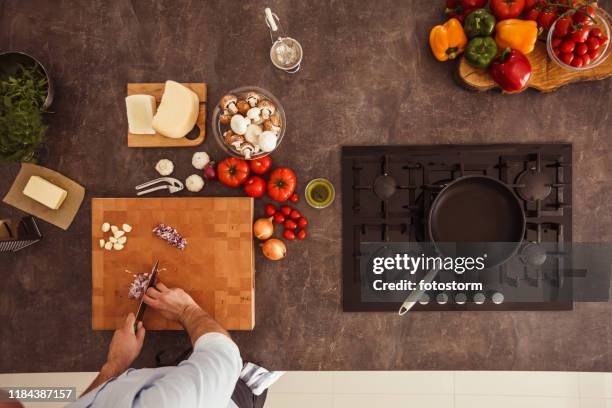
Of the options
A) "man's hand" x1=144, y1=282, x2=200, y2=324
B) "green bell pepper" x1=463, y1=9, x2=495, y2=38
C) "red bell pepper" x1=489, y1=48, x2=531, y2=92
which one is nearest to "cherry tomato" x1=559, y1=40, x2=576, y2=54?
"red bell pepper" x1=489, y1=48, x2=531, y2=92

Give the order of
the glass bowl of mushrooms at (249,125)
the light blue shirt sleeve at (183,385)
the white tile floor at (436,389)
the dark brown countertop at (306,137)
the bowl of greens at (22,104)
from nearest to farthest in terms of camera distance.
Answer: the light blue shirt sleeve at (183,385), the bowl of greens at (22,104), the glass bowl of mushrooms at (249,125), the dark brown countertop at (306,137), the white tile floor at (436,389)

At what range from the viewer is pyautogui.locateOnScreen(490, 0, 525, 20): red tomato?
124 centimetres

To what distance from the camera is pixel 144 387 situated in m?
1.01

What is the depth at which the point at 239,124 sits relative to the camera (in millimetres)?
1239

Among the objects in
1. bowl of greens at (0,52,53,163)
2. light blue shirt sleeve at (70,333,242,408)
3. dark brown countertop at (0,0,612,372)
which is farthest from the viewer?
dark brown countertop at (0,0,612,372)

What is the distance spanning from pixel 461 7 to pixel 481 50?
0.18 meters

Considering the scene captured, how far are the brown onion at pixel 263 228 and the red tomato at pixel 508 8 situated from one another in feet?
3.23

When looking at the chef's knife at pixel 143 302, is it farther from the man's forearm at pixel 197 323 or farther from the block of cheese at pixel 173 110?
the block of cheese at pixel 173 110

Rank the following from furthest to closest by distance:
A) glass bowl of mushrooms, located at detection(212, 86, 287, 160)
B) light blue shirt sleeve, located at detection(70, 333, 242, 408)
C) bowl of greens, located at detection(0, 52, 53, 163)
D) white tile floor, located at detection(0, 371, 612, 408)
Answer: white tile floor, located at detection(0, 371, 612, 408) < glass bowl of mushrooms, located at detection(212, 86, 287, 160) < bowl of greens, located at detection(0, 52, 53, 163) < light blue shirt sleeve, located at detection(70, 333, 242, 408)

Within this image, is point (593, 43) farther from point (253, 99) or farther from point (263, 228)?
point (263, 228)

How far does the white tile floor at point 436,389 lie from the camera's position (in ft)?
5.56

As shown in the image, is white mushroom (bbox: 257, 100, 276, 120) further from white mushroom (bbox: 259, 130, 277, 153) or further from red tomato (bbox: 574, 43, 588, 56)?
red tomato (bbox: 574, 43, 588, 56)

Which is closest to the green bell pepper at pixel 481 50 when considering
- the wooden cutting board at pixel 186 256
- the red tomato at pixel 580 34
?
the red tomato at pixel 580 34

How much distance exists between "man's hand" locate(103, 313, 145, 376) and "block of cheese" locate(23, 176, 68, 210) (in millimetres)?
470
